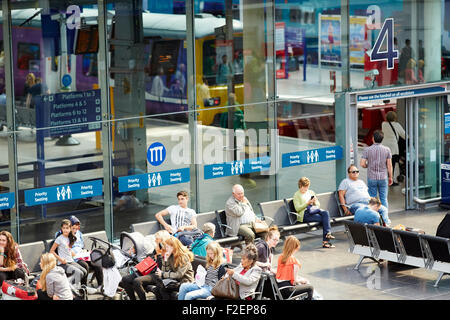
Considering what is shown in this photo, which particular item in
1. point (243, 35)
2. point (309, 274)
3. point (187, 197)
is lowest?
point (309, 274)

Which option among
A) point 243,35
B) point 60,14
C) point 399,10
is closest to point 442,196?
point 399,10

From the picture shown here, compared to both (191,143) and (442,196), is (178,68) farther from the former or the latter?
(442,196)

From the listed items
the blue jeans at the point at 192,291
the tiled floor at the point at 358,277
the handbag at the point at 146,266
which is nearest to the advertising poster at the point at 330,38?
the tiled floor at the point at 358,277

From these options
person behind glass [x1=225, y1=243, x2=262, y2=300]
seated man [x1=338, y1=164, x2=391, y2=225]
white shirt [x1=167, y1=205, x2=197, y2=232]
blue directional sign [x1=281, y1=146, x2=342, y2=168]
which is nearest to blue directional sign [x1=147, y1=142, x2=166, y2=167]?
white shirt [x1=167, y1=205, x2=197, y2=232]

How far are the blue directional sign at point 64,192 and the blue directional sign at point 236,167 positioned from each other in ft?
7.21

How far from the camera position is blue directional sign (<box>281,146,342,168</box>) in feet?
57.9

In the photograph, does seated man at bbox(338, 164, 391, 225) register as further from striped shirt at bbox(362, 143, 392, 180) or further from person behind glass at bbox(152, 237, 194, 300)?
person behind glass at bbox(152, 237, 194, 300)

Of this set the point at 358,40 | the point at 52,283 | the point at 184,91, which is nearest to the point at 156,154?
the point at 184,91

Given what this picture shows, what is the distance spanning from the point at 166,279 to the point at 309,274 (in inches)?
116

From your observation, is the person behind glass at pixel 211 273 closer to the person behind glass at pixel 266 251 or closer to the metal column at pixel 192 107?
the person behind glass at pixel 266 251

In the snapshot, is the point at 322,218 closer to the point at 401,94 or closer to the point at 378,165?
the point at 378,165

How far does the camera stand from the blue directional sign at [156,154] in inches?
628

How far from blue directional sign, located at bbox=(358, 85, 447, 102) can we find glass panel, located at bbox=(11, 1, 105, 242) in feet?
19.1

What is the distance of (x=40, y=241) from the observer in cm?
1414
